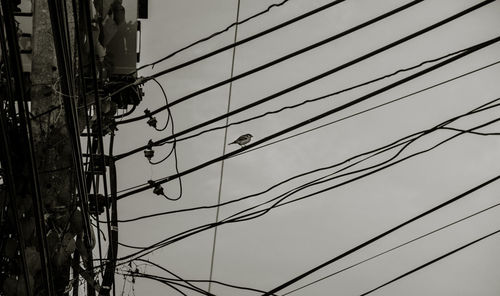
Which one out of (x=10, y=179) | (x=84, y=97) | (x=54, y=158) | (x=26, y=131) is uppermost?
(x=84, y=97)

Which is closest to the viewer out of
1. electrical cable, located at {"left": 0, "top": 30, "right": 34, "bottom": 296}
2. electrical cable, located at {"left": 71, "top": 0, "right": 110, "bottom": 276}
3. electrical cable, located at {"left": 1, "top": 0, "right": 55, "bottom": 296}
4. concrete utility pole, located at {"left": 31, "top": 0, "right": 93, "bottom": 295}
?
electrical cable, located at {"left": 1, "top": 0, "right": 55, "bottom": 296}

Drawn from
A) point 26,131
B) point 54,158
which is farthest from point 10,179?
point 54,158

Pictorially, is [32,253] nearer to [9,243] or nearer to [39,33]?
[9,243]

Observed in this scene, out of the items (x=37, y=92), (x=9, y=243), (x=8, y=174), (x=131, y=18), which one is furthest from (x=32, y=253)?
(x=131, y=18)

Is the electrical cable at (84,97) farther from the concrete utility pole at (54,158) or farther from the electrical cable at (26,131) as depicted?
the electrical cable at (26,131)

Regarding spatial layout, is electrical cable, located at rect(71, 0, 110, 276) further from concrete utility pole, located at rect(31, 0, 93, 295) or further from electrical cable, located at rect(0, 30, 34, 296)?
electrical cable, located at rect(0, 30, 34, 296)

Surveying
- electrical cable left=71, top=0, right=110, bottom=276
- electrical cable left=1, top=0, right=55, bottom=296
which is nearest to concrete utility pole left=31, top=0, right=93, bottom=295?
electrical cable left=71, top=0, right=110, bottom=276

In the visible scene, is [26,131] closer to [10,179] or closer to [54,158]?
[10,179]

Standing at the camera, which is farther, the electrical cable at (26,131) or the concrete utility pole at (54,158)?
the concrete utility pole at (54,158)

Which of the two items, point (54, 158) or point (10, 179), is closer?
point (10, 179)

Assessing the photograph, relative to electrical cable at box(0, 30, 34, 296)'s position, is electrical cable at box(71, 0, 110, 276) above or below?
above

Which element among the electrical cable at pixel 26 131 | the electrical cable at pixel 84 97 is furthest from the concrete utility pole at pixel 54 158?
the electrical cable at pixel 26 131

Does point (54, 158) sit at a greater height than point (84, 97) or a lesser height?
lesser

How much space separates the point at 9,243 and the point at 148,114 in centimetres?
196
